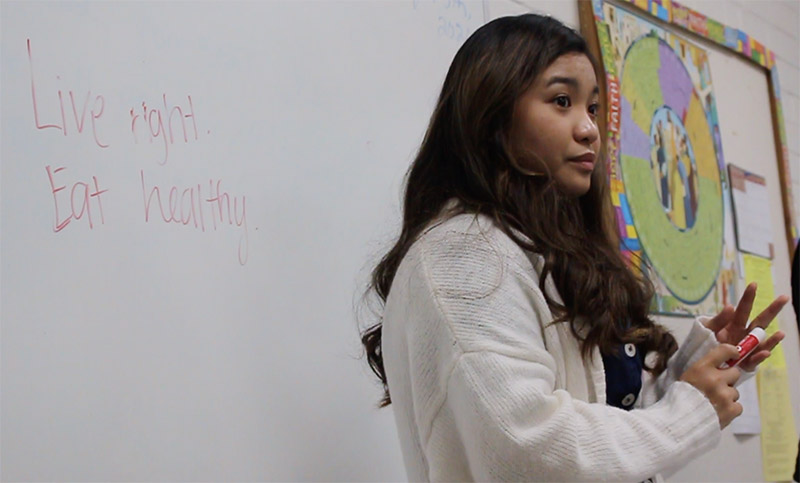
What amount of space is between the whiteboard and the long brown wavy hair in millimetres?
119

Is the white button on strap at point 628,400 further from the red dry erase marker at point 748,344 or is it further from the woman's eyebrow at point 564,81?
the woman's eyebrow at point 564,81

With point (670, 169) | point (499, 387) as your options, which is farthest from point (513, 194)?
point (670, 169)

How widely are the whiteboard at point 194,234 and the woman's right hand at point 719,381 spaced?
0.44m

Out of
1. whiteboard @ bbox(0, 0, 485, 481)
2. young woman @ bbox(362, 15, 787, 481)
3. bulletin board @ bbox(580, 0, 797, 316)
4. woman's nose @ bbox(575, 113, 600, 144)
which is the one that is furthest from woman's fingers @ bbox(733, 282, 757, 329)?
bulletin board @ bbox(580, 0, 797, 316)

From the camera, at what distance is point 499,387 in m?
0.87

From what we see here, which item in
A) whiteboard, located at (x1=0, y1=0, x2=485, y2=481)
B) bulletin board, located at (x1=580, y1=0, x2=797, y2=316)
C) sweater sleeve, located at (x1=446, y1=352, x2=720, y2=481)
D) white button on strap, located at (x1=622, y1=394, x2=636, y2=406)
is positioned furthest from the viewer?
bulletin board, located at (x1=580, y1=0, x2=797, y2=316)

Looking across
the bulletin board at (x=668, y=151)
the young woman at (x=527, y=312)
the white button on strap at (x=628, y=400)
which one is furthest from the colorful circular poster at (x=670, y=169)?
the white button on strap at (x=628, y=400)

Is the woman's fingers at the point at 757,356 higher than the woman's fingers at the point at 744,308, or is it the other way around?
the woman's fingers at the point at 744,308

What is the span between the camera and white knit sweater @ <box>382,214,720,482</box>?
2.84 feet

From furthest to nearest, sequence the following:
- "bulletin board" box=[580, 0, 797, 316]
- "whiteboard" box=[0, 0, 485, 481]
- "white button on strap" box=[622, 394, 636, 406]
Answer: "bulletin board" box=[580, 0, 797, 316] → "white button on strap" box=[622, 394, 636, 406] → "whiteboard" box=[0, 0, 485, 481]

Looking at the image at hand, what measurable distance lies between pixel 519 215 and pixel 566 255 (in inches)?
2.6

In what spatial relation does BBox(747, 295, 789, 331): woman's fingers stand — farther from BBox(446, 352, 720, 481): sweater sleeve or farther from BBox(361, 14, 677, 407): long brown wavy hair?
BBox(446, 352, 720, 481): sweater sleeve

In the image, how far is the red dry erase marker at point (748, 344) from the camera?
1.04 m

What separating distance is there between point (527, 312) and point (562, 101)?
0.29 meters
